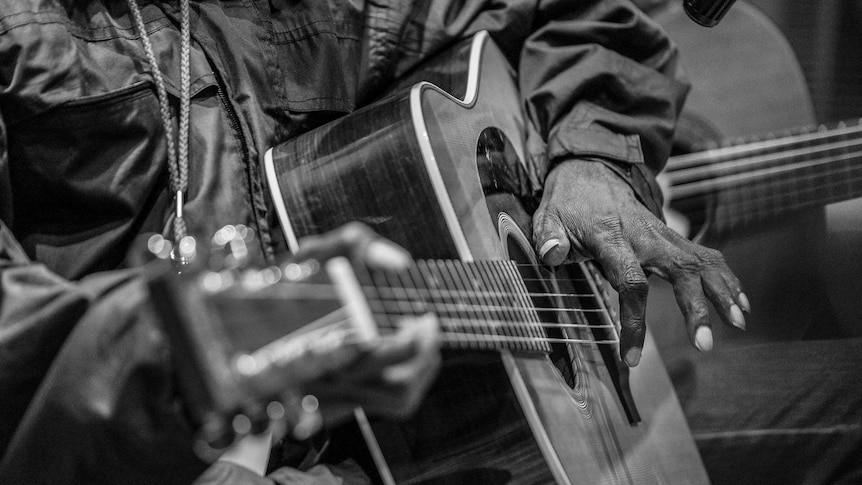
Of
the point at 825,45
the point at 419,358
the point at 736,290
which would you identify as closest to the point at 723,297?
the point at 736,290

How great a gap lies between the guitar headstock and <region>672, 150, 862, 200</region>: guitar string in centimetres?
144

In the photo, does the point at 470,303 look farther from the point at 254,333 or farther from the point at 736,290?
the point at 736,290

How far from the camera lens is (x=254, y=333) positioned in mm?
549

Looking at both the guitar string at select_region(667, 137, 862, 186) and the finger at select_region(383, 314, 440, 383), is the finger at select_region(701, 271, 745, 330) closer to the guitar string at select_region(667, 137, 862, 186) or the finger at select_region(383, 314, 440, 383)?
the finger at select_region(383, 314, 440, 383)

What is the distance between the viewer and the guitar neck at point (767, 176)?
5.63 ft

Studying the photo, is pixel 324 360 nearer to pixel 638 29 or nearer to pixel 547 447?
pixel 547 447

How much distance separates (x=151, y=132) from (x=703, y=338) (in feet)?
2.53

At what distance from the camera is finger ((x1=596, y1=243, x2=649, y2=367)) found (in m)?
1.02

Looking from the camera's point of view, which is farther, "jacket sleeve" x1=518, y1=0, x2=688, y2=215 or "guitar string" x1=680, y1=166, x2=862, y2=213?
"guitar string" x1=680, y1=166, x2=862, y2=213

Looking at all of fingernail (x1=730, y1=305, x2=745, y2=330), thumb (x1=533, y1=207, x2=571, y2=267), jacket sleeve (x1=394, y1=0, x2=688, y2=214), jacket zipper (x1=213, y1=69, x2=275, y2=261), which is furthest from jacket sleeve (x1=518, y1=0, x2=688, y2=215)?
jacket zipper (x1=213, y1=69, x2=275, y2=261)

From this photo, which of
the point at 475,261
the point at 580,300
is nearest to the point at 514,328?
the point at 475,261

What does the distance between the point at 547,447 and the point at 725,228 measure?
117 centimetres

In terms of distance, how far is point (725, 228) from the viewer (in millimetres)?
1817

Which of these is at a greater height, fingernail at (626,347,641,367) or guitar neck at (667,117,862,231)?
fingernail at (626,347,641,367)
